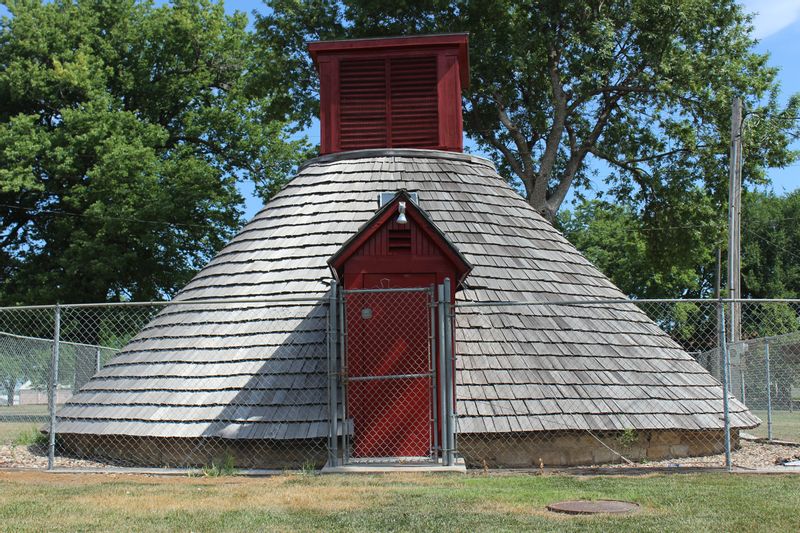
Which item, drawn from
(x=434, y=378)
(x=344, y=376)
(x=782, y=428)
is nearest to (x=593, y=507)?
(x=434, y=378)

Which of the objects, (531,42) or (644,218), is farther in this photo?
(644,218)

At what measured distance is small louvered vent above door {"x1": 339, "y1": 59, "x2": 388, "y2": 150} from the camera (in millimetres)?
12242

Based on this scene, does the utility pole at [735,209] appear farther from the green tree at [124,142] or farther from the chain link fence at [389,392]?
the green tree at [124,142]

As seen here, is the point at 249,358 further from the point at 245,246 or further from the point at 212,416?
the point at 245,246

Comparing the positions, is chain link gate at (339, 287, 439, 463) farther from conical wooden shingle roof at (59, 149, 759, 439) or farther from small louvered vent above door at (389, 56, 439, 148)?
small louvered vent above door at (389, 56, 439, 148)

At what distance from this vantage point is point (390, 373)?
8664 mm

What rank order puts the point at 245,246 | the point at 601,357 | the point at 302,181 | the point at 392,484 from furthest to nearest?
the point at 302,181 < the point at 245,246 < the point at 601,357 < the point at 392,484

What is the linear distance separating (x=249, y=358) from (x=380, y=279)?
5.83ft

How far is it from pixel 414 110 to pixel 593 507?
24.4 feet

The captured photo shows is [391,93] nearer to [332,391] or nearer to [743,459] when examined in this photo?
[332,391]

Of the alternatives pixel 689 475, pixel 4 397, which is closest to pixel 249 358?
pixel 689 475

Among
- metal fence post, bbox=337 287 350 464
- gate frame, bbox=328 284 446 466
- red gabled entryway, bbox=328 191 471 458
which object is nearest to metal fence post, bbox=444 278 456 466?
gate frame, bbox=328 284 446 466

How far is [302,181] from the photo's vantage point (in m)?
11.9

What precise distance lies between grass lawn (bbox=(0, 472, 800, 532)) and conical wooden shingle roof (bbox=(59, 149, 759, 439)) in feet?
3.58
